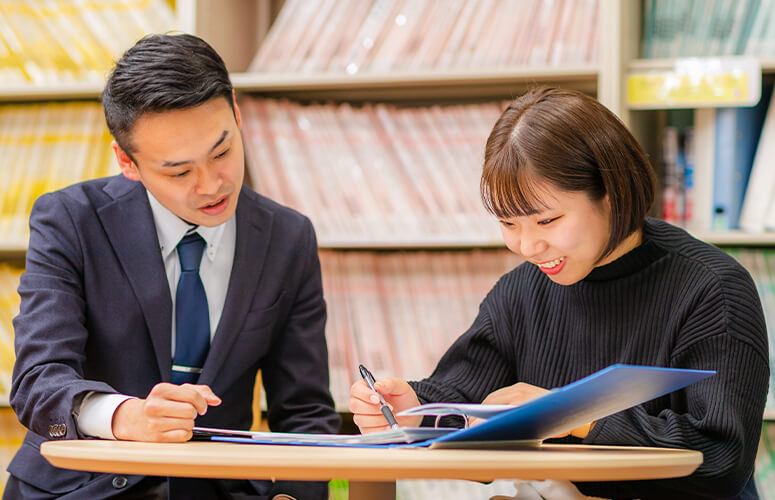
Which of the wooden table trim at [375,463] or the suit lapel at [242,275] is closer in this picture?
the wooden table trim at [375,463]

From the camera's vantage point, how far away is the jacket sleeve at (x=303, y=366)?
5.21 feet

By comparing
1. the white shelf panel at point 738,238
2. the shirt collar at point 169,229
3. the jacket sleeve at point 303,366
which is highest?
the shirt collar at point 169,229

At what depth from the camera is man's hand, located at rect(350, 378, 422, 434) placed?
114 cm

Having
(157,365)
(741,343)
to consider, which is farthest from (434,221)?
(741,343)

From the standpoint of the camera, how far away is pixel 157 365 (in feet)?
4.87

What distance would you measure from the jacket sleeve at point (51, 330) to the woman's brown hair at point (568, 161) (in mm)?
627

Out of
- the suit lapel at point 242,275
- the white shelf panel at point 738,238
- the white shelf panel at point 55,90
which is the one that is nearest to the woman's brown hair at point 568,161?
the suit lapel at point 242,275

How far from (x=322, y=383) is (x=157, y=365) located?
31 centimetres

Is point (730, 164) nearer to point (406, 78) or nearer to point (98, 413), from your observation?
point (406, 78)

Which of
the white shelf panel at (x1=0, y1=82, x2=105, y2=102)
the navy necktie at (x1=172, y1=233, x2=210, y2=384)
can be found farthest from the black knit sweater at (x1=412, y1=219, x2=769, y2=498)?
the white shelf panel at (x1=0, y1=82, x2=105, y2=102)

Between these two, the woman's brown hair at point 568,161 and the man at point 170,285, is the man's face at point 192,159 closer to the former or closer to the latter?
the man at point 170,285

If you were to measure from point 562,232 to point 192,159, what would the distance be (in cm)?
60

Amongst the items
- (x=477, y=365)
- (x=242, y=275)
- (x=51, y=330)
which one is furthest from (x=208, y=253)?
(x=477, y=365)

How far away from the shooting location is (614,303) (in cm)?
128
